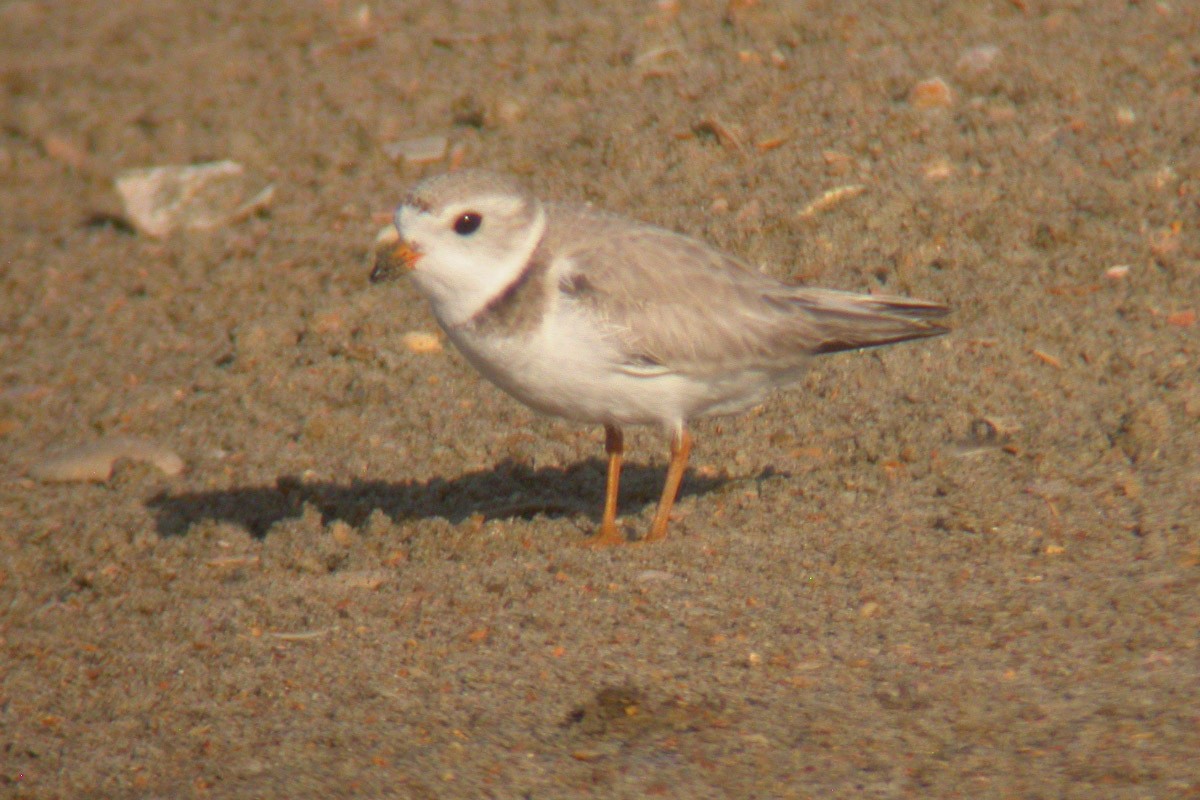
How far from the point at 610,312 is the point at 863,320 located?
953 millimetres

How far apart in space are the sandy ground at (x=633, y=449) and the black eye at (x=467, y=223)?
1.05 m

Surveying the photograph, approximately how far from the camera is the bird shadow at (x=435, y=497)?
5.38 meters

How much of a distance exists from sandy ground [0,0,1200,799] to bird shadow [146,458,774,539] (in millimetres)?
20

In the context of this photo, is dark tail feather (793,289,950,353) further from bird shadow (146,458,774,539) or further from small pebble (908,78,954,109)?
small pebble (908,78,954,109)

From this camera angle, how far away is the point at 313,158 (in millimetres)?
7898

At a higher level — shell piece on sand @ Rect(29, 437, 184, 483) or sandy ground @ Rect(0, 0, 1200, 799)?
sandy ground @ Rect(0, 0, 1200, 799)

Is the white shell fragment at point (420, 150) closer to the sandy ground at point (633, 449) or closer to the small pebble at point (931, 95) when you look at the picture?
the sandy ground at point (633, 449)

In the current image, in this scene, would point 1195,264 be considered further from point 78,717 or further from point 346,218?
point 78,717

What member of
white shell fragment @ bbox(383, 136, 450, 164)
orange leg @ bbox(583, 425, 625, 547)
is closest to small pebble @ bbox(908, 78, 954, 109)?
white shell fragment @ bbox(383, 136, 450, 164)

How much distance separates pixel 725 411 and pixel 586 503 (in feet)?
2.36

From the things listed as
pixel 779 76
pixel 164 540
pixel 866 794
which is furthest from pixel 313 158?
pixel 866 794

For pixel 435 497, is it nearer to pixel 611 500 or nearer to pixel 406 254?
pixel 611 500

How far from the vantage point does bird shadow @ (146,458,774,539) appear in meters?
5.38

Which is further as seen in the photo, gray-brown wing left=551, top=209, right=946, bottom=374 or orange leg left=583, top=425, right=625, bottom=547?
orange leg left=583, top=425, right=625, bottom=547
